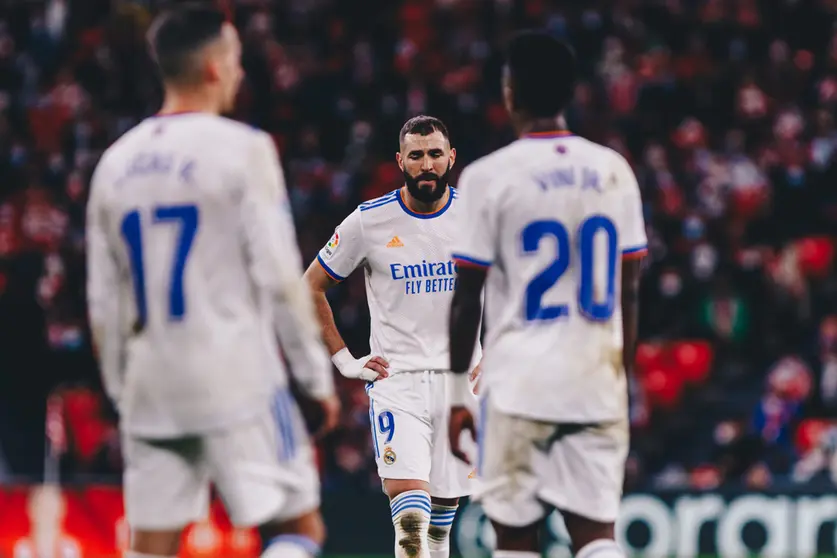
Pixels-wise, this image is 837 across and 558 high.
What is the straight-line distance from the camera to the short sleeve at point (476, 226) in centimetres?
543

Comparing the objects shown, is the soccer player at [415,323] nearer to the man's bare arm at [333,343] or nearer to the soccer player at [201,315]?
the man's bare arm at [333,343]

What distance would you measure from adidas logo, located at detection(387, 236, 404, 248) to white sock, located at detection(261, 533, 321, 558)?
3.53 m

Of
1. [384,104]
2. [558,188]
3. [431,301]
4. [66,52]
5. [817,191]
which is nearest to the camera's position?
[558,188]

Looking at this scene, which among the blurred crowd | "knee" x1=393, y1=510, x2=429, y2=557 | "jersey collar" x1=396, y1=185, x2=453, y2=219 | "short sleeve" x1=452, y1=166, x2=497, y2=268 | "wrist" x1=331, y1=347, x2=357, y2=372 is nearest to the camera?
"short sleeve" x1=452, y1=166, x2=497, y2=268

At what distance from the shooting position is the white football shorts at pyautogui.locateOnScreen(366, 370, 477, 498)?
26.7 feet

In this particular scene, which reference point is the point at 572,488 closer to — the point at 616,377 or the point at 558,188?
the point at 616,377

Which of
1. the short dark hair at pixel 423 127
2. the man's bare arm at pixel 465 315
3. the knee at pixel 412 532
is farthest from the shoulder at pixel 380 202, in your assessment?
the man's bare arm at pixel 465 315

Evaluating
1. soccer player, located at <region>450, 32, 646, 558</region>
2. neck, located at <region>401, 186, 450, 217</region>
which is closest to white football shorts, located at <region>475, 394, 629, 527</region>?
soccer player, located at <region>450, 32, 646, 558</region>

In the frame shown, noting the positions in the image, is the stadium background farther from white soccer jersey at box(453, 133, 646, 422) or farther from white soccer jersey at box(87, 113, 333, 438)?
white soccer jersey at box(87, 113, 333, 438)

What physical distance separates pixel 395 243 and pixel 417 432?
113 cm

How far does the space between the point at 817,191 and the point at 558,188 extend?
1512 centimetres

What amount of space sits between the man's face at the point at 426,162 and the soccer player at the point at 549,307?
2.70 meters

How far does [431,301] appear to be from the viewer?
327 inches

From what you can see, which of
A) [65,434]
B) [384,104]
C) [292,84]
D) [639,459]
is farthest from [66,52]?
[639,459]
